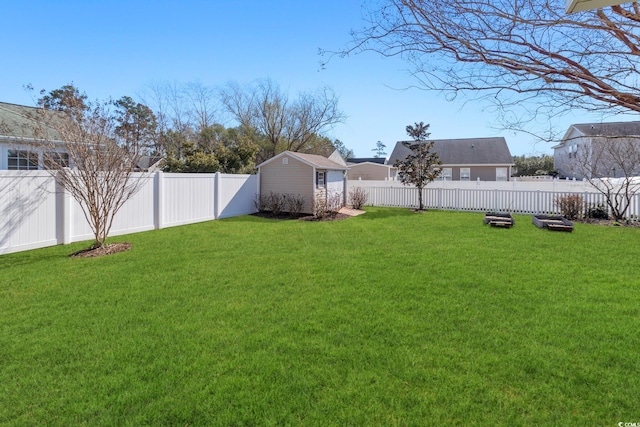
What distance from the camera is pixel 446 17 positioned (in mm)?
1848

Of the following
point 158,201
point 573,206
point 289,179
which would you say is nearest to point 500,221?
point 573,206

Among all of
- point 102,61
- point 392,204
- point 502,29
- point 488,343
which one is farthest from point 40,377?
point 102,61

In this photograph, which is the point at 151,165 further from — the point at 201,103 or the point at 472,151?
the point at 472,151

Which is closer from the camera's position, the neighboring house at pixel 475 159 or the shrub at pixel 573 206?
the shrub at pixel 573 206

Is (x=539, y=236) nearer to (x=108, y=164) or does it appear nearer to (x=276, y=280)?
(x=276, y=280)

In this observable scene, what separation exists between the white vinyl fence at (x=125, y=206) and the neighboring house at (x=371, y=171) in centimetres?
1600

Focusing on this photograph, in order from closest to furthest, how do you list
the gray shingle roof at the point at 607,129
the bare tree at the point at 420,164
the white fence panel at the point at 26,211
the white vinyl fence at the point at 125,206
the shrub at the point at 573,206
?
the gray shingle roof at the point at 607,129 < the white fence panel at the point at 26,211 < the white vinyl fence at the point at 125,206 < the shrub at the point at 573,206 < the bare tree at the point at 420,164

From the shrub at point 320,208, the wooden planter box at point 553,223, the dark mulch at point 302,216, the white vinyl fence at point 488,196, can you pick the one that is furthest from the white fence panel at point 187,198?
the wooden planter box at point 553,223

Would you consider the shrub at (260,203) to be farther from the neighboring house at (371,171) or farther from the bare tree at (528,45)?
the neighboring house at (371,171)

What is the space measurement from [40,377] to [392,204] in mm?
14204

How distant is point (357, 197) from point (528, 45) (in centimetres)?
1313

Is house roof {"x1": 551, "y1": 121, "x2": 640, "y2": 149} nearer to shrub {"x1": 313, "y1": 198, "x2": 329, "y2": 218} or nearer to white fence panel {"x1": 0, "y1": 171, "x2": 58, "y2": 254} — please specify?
shrub {"x1": 313, "y1": 198, "x2": 329, "y2": 218}

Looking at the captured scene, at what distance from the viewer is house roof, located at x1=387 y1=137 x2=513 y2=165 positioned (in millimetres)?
25766

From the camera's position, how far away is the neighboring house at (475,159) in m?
25.7
